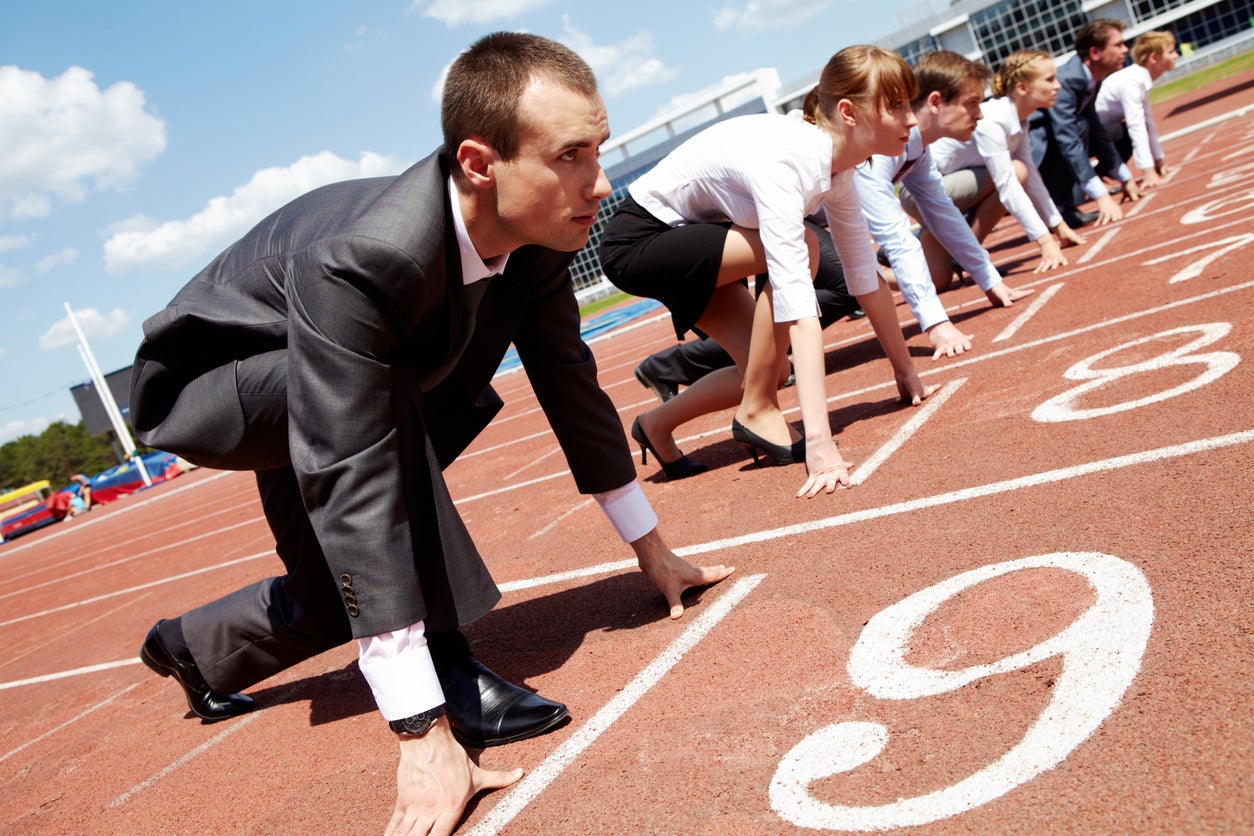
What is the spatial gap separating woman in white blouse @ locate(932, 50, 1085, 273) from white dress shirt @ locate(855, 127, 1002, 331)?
2.86ft

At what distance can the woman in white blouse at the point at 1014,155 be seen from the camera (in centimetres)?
790

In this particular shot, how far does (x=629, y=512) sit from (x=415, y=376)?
3.03 ft

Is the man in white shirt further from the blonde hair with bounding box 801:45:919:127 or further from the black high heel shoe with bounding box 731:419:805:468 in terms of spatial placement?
the black high heel shoe with bounding box 731:419:805:468

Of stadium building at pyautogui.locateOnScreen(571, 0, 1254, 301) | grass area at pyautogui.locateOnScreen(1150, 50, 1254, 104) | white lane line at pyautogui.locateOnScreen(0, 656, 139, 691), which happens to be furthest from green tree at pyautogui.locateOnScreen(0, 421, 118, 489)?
white lane line at pyautogui.locateOnScreen(0, 656, 139, 691)

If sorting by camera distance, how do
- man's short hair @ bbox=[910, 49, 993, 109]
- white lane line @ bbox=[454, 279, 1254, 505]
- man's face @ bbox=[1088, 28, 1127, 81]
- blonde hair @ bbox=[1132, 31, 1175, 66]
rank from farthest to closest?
1. blonde hair @ bbox=[1132, 31, 1175, 66]
2. man's face @ bbox=[1088, 28, 1127, 81]
3. man's short hair @ bbox=[910, 49, 993, 109]
4. white lane line @ bbox=[454, 279, 1254, 505]

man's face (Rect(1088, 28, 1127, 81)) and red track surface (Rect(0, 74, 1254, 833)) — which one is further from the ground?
man's face (Rect(1088, 28, 1127, 81))

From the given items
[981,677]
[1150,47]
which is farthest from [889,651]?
[1150,47]

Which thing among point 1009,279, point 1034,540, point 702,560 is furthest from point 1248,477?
point 1009,279

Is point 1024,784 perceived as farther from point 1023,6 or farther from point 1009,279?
point 1023,6

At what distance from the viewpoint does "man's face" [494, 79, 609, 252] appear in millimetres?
2682

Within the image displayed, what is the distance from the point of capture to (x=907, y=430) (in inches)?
188

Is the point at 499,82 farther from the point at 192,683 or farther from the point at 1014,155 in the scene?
the point at 1014,155

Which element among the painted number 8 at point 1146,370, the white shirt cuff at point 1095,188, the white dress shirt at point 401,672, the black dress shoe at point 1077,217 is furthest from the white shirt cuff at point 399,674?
the black dress shoe at point 1077,217

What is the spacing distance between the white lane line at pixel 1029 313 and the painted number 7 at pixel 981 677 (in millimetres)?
3652
